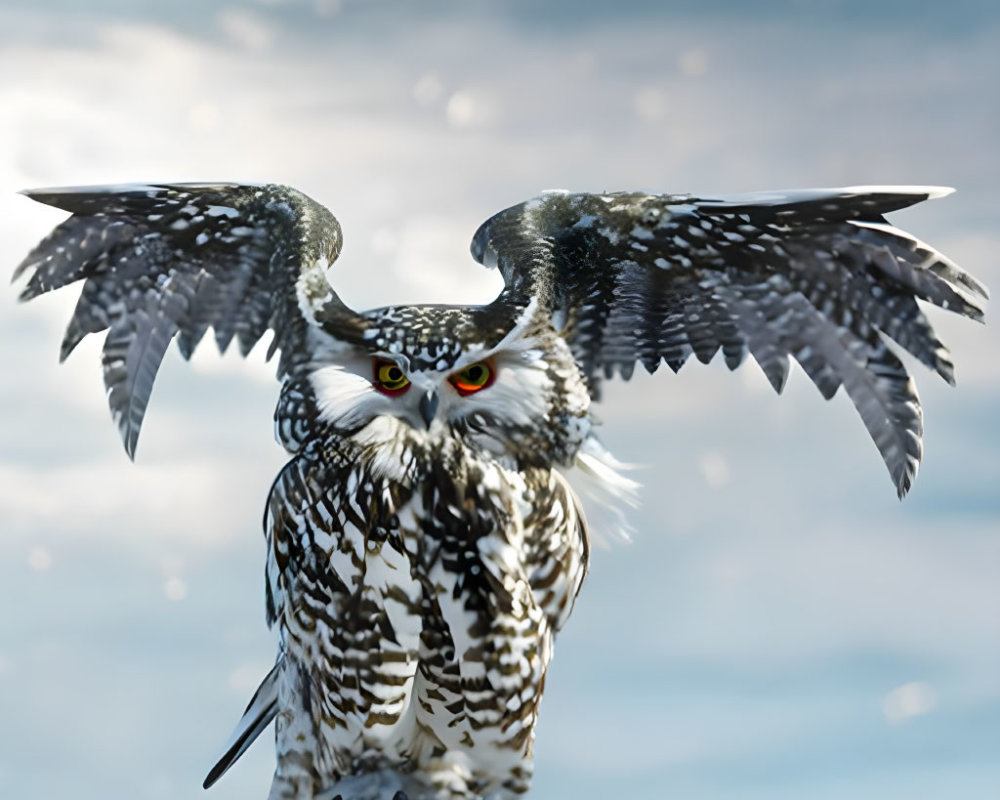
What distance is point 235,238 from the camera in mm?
4520

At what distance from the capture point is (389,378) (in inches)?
153

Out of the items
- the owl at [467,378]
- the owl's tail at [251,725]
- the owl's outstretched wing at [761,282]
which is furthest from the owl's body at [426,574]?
the owl's tail at [251,725]

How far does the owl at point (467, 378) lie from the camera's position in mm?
3959

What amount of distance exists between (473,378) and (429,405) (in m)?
0.17

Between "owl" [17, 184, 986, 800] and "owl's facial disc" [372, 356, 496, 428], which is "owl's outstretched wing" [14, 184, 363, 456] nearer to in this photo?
"owl" [17, 184, 986, 800]

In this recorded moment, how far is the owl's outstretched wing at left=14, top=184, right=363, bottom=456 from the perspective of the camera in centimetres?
444

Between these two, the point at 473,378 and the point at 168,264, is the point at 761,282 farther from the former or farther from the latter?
the point at 168,264

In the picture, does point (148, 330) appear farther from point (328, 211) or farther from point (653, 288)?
point (653, 288)

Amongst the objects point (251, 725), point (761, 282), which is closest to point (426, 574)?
point (251, 725)

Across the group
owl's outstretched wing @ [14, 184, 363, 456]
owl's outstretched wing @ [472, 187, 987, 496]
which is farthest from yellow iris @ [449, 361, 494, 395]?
owl's outstretched wing @ [14, 184, 363, 456]

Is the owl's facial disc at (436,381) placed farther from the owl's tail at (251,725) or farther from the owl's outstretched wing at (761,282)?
the owl's tail at (251,725)

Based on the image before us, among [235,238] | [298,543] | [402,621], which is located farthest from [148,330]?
[402,621]

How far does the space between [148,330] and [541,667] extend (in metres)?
1.82

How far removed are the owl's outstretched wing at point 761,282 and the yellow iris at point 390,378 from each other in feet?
1.52
